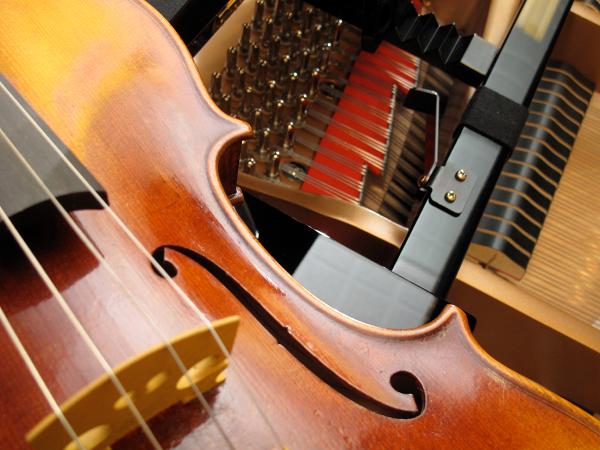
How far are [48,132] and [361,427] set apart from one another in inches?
19.1

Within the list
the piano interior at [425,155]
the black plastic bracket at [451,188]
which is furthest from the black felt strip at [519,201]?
the black plastic bracket at [451,188]

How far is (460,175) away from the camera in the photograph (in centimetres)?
88

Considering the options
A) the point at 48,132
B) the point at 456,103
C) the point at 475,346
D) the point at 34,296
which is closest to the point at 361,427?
the point at 475,346

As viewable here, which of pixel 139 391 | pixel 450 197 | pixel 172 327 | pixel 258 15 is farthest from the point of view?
pixel 258 15

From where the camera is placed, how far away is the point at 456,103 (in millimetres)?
1345

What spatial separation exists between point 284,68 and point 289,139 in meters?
0.16

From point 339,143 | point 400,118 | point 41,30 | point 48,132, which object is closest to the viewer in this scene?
point 48,132

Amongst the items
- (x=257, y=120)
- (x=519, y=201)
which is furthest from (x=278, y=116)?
(x=519, y=201)

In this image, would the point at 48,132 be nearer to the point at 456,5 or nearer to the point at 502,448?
the point at 502,448

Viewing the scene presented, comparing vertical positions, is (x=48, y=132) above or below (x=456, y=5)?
below

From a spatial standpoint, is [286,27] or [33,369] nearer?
[33,369]

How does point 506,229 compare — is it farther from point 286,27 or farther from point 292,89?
point 286,27

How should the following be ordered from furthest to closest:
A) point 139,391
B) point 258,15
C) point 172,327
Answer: point 258,15
point 172,327
point 139,391

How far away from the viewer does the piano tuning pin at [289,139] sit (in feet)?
3.90
